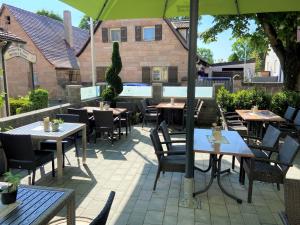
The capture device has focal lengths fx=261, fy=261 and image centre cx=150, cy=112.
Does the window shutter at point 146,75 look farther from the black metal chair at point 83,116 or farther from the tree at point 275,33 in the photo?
the black metal chair at point 83,116

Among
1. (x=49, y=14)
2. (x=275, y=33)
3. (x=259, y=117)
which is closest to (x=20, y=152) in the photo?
(x=259, y=117)

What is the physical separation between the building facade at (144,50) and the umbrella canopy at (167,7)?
11.8 meters

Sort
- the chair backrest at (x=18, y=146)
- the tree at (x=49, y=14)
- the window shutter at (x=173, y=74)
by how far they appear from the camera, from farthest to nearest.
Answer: the tree at (x=49, y=14)
the window shutter at (x=173, y=74)
the chair backrest at (x=18, y=146)

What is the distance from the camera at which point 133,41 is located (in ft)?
56.2

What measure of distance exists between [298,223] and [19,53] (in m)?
8.62

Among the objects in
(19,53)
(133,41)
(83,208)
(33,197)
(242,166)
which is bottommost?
(83,208)

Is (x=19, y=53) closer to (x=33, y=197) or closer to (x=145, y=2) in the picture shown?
(x=145, y=2)

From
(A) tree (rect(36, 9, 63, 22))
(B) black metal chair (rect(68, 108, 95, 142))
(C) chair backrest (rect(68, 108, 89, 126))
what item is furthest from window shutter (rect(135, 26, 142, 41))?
(A) tree (rect(36, 9, 63, 22))

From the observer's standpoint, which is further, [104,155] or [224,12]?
[104,155]

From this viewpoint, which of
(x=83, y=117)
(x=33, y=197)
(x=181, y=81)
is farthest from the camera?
(x=181, y=81)

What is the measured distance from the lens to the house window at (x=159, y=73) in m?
16.9

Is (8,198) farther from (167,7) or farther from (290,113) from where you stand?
(290,113)

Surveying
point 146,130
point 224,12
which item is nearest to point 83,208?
point 224,12

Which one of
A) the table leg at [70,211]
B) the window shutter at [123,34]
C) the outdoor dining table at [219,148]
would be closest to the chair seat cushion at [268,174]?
the outdoor dining table at [219,148]
